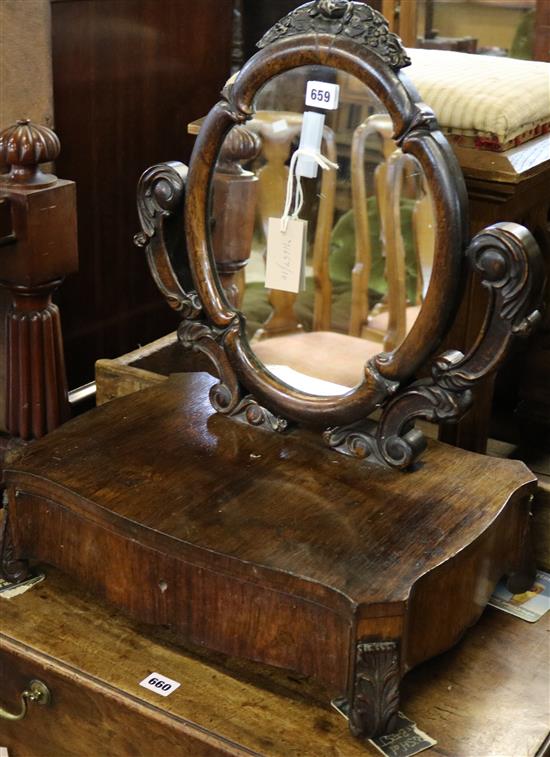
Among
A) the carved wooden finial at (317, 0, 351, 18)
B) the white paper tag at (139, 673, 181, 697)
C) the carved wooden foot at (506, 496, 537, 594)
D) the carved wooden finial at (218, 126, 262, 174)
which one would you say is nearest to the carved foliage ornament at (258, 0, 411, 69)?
the carved wooden finial at (317, 0, 351, 18)

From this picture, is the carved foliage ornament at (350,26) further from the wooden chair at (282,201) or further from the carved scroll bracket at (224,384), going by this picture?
the carved scroll bracket at (224,384)

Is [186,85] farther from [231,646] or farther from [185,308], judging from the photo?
[231,646]

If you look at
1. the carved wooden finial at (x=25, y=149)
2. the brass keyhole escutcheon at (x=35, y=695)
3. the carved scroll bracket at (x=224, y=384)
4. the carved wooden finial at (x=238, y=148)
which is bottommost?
the brass keyhole escutcheon at (x=35, y=695)

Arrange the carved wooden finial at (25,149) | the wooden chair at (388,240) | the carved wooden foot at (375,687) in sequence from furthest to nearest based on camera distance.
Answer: the carved wooden finial at (25,149), the wooden chair at (388,240), the carved wooden foot at (375,687)

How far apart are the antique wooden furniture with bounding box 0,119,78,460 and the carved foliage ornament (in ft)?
1.01

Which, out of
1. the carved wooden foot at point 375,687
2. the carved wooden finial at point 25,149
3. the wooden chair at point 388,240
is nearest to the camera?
the carved wooden foot at point 375,687

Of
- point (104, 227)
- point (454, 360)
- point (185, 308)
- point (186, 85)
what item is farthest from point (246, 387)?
point (186, 85)

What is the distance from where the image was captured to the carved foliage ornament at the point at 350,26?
0.81m

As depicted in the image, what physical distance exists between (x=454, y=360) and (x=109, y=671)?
1.19ft

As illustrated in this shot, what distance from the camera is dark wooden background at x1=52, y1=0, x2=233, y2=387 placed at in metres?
1.32

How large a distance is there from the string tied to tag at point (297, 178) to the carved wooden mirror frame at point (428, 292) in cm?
5

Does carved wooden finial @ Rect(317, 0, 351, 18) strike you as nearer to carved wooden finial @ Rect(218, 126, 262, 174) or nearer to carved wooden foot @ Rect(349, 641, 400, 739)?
carved wooden finial @ Rect(218, 126, 262, 174)

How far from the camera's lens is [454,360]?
0.83m

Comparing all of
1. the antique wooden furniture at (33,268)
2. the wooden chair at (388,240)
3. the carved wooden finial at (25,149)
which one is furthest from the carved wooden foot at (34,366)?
the wooden chair at (388,240)
